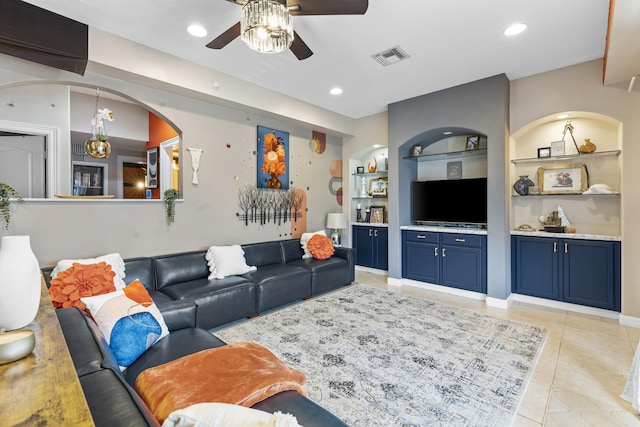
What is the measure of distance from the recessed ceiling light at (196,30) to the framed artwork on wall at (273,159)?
1707 millimetres

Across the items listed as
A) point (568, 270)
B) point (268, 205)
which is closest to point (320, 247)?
point (268, 205)

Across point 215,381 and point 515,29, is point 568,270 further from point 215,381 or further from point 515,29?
point 215,381

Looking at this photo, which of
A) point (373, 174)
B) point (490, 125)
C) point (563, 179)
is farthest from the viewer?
point (373, 174)

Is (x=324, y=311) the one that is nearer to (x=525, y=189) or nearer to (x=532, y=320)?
(x=532, y=320)

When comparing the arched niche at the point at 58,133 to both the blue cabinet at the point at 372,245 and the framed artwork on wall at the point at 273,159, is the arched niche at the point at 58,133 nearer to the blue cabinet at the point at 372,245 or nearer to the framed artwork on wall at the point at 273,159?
the framed artwork on wall at the point at 273,159

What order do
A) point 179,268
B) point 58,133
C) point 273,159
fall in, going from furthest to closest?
point 273,159 < point 58,133 < point 179,268

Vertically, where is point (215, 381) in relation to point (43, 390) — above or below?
below

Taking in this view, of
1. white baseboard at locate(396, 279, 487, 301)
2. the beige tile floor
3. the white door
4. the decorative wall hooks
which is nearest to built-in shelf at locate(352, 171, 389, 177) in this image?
the decorative wall hooks

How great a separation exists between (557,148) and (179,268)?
15.8ft

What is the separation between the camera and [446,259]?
4.34 metres

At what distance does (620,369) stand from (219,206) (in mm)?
4309

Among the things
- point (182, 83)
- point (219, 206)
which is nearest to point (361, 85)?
point (182, 83)

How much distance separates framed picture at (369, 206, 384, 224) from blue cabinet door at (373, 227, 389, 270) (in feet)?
0.54

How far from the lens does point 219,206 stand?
13.3 ft
